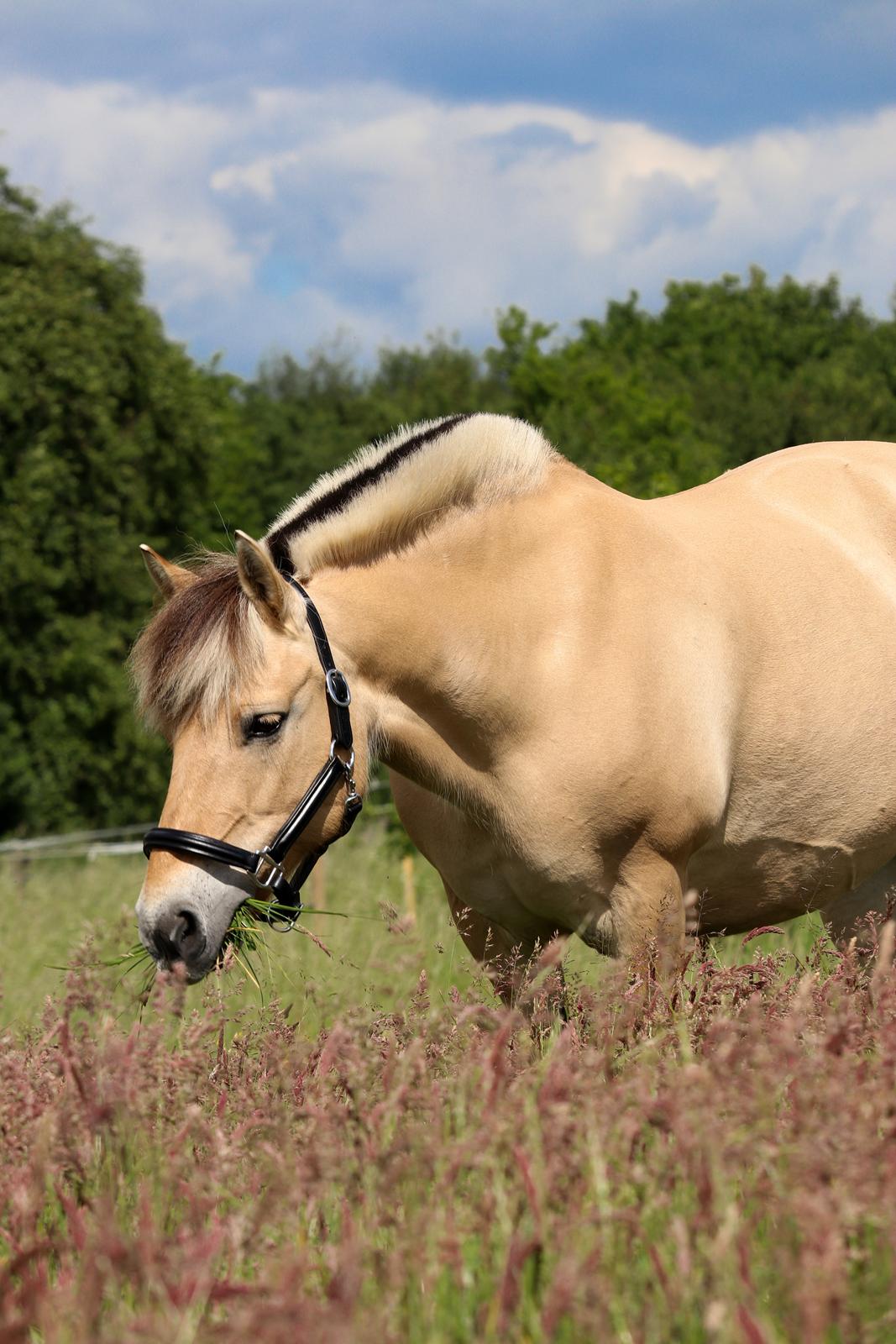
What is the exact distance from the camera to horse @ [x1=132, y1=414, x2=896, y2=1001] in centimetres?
377

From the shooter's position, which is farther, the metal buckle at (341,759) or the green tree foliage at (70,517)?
the green tree foliage at (70,517)

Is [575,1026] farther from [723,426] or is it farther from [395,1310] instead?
[723,426]

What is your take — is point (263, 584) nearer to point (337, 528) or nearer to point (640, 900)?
point (337, 528)

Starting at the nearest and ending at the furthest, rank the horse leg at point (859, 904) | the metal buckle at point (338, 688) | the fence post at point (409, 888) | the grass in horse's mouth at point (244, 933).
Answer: the grass in horse's mouth at point (244, 933) < the metal buckle at point (338, 688) < the horse leg at point (859, 904) < the fence post at point (409, 888)

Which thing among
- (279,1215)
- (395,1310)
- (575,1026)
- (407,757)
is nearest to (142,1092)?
(279,1215)

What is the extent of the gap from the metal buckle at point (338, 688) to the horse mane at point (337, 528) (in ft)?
0.72

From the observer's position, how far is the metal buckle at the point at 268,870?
374 cm

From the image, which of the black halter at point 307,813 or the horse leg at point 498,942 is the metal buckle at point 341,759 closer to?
the black halter at point 307,813

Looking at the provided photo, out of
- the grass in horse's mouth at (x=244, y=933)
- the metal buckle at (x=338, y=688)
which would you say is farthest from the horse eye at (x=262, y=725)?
the grass in horse's mouth at (x=244, y=933)

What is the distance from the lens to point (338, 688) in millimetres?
3854

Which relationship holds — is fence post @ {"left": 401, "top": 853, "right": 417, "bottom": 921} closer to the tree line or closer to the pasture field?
the pasture field

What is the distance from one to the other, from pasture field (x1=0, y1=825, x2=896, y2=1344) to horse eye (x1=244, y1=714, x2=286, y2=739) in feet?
2.62

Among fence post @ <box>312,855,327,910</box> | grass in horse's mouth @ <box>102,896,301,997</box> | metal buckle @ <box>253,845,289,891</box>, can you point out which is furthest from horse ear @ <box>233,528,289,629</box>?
fence post @ <box>312,855,327,910</box>

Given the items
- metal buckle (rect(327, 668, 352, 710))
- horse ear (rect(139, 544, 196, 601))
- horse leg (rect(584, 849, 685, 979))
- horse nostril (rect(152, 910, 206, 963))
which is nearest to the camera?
horse nostril (rect(152, 910, 206, 963))
